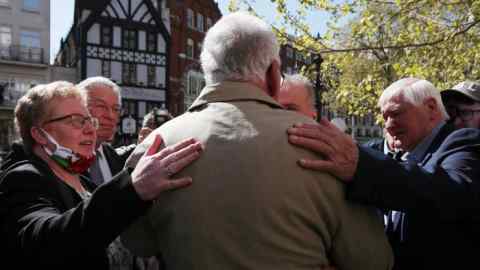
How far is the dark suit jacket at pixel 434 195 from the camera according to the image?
1774 millimetres

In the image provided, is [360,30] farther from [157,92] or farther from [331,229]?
[157,92]

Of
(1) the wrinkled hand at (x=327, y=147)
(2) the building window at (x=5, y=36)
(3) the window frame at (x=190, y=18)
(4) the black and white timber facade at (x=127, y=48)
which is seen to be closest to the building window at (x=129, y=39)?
(4) the black and white timber facade at (x=127, y=48)

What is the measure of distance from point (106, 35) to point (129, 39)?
5.91 ft

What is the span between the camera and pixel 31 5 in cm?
3253

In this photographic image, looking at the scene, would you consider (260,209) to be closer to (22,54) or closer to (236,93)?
(236,93)

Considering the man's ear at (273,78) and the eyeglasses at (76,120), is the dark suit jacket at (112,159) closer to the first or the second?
the eyeglasses at (76,120)

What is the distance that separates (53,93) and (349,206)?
1713 mm

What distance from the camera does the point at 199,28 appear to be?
1597 inches

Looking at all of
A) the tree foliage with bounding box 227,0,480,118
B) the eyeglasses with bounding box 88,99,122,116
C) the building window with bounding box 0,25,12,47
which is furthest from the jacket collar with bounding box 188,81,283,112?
the building window with bounding box 0,25,12,47

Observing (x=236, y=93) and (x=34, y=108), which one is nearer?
(x=236, y=93)

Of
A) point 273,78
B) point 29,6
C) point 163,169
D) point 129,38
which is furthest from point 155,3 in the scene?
point 163,169

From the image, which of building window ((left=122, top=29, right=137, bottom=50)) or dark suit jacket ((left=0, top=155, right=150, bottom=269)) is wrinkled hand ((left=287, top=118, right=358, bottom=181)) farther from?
building window ((left=122, top=29, right=137, bottom=50))

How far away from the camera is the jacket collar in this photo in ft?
5.76

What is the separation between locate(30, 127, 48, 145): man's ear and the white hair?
1.16 metres
